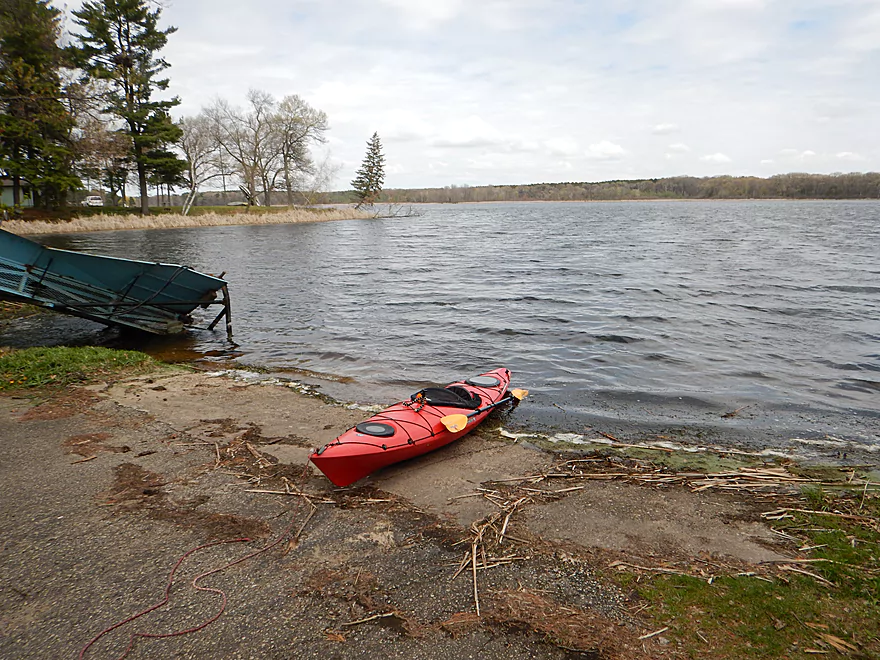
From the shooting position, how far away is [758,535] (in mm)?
4316

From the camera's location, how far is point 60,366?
7.99 meters

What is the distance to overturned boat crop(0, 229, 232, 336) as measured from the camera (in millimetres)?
9680

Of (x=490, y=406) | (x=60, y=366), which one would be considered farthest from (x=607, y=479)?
(x=60, y=366)

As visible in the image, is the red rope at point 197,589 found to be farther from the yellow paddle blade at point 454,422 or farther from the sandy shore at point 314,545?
the yellow paddle blade at point 454,422

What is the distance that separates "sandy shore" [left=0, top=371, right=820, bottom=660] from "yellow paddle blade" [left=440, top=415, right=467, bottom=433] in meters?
0.33

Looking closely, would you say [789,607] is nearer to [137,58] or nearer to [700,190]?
[137,58]

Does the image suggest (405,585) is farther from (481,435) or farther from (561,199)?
(561,199)

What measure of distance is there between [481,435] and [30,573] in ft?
15.4

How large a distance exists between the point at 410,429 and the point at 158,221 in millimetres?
42629

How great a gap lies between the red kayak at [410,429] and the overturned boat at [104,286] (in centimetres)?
716

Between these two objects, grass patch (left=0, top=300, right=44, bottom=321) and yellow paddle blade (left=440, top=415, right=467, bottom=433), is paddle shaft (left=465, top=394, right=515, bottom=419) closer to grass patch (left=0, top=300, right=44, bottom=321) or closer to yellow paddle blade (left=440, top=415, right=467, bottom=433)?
yellow paddle blade (left=440, top=415, right=467, bottom=433)

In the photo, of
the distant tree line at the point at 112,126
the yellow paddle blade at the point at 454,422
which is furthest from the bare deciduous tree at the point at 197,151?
the yellow paddle blade at the point at 454,422

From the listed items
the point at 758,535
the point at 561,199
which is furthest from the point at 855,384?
the point at 561,199

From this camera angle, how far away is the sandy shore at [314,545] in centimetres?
321
